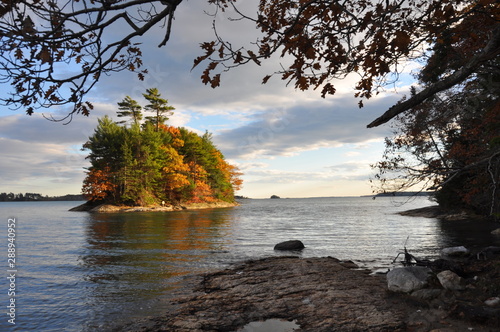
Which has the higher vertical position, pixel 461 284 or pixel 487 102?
pixel 487 102

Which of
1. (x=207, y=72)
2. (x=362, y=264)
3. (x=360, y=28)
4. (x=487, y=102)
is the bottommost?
(x=362, y=264)

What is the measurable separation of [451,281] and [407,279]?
3.12 ft

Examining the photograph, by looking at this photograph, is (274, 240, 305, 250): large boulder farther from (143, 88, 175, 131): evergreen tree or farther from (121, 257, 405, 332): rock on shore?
(143, 88, 175, 131): evergreen tree

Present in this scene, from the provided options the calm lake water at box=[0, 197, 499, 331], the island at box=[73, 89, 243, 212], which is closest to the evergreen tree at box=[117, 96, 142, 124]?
the island at box=[73, 89, 243, 212]

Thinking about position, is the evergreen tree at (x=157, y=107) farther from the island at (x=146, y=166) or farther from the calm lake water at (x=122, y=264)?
the calm lake water at (x=122, y=264)

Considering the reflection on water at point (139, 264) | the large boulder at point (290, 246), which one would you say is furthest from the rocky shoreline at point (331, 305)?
the large boulder at point (290, 246)

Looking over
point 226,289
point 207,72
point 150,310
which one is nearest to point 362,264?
point 226,289

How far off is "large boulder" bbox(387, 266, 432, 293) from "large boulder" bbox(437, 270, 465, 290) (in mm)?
362

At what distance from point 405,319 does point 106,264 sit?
1172 cm

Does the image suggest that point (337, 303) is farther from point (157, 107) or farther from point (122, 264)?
point (157, 107)

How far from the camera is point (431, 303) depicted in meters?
6.93

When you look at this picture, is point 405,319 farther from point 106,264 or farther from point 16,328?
point 106,264

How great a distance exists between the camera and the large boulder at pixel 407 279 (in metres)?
7.85

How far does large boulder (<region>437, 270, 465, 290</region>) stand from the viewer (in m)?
7.67
